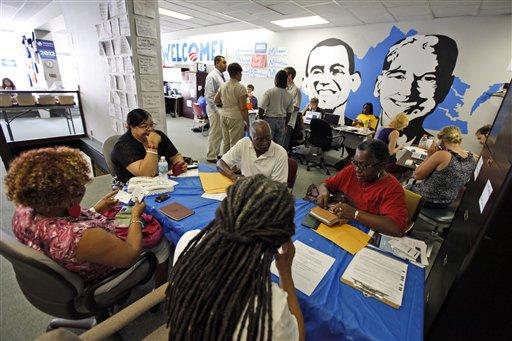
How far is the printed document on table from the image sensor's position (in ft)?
3.18

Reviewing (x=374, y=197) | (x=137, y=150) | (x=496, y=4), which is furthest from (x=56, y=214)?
(x=496, y=4)

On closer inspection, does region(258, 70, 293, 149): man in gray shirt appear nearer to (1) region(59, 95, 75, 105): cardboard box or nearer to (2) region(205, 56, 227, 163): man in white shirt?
(2) region(205, 56, 227, 163): man in white shirt

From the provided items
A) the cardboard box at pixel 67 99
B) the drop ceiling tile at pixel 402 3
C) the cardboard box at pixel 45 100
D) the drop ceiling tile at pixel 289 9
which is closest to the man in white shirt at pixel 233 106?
the drop ceiling tile at pixel 289 9

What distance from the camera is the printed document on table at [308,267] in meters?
0.97

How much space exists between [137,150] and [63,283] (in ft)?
3.68

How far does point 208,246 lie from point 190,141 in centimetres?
535

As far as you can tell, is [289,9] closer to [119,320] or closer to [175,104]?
[119,320]

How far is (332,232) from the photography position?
1314mm

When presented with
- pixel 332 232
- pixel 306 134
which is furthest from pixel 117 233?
pixel 306 134

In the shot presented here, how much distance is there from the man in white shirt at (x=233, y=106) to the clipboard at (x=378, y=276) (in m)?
3.11

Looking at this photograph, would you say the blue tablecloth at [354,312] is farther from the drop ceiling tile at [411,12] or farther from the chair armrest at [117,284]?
the drop ceiling tile at [411,12]

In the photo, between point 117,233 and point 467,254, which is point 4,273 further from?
point 467,254

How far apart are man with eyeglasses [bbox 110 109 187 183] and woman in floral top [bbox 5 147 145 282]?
753mm

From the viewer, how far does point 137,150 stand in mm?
1889
